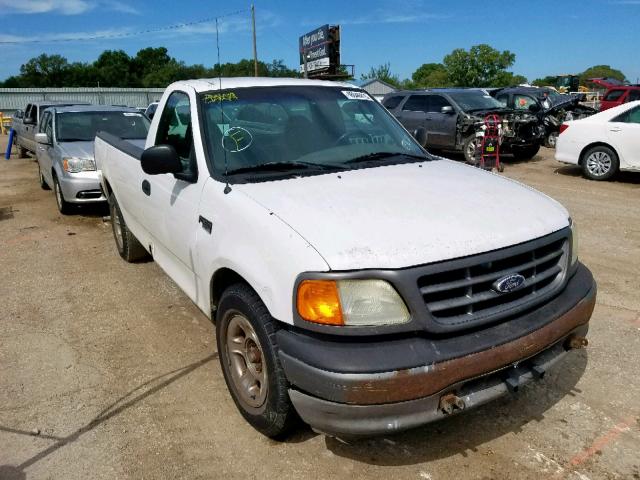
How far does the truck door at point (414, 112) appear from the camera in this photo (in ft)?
45.4

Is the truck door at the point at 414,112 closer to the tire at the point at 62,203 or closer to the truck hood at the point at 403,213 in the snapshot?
the tire at the point at 62,203

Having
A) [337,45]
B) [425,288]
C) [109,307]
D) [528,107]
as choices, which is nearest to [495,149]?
[528,107]

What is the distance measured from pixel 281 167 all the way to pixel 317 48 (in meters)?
31.8

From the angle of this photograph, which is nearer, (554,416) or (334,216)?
(334,216)

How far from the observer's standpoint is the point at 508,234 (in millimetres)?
2484

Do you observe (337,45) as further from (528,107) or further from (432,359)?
(432,359)

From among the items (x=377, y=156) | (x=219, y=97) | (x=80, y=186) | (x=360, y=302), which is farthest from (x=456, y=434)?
(x=80, y=186)

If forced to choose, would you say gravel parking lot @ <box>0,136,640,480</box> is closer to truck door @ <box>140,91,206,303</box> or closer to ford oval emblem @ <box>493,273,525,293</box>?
truck door @ <box>140,91,206,303</box>

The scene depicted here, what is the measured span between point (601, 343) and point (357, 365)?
2580 mm

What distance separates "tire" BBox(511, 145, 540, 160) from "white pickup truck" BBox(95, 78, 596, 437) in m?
10.8

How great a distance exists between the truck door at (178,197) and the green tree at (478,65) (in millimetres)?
68503

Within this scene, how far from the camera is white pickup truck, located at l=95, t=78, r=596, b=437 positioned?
2219mm

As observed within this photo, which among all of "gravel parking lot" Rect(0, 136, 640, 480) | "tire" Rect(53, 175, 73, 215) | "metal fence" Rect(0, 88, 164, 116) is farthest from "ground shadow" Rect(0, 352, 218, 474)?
"metal fence" Rect(0, 88, 164, 116)

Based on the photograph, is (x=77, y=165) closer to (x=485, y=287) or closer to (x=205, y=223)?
(x=205, y=223)
